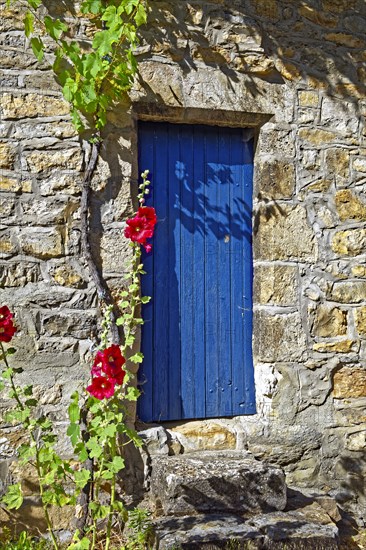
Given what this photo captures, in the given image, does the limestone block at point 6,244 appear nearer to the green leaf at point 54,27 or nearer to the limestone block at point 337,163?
the green leaf at point 54,27

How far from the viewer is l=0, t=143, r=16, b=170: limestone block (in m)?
3.69

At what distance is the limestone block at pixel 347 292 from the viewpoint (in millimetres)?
4199

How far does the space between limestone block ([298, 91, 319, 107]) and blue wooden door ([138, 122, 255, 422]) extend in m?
0.40

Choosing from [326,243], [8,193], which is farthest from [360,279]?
[8,193]

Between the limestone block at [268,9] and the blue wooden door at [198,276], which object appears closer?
the blue wooden door at [198,276]

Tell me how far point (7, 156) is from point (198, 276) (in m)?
1.30

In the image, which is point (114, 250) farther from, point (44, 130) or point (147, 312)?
point (44, 130)

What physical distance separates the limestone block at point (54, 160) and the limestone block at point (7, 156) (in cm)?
8

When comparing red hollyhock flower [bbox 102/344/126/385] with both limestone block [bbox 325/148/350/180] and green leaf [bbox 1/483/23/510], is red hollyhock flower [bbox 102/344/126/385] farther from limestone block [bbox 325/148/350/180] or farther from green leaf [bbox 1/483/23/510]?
limestone block [bbox 325/148/350/180]

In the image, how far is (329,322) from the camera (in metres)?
4.18

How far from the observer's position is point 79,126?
3705mm

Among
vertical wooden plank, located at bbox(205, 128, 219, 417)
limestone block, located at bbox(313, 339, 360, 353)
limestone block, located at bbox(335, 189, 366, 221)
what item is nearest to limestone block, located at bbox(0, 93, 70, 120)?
vertical wooden plank, located at bbox(205, 128, 219, 417)

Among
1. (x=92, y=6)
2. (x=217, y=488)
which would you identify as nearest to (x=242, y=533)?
(x=217, y=488)

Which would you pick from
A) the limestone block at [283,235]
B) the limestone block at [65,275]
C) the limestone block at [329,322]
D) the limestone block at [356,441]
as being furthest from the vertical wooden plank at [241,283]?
the limestone block at [65,275]
